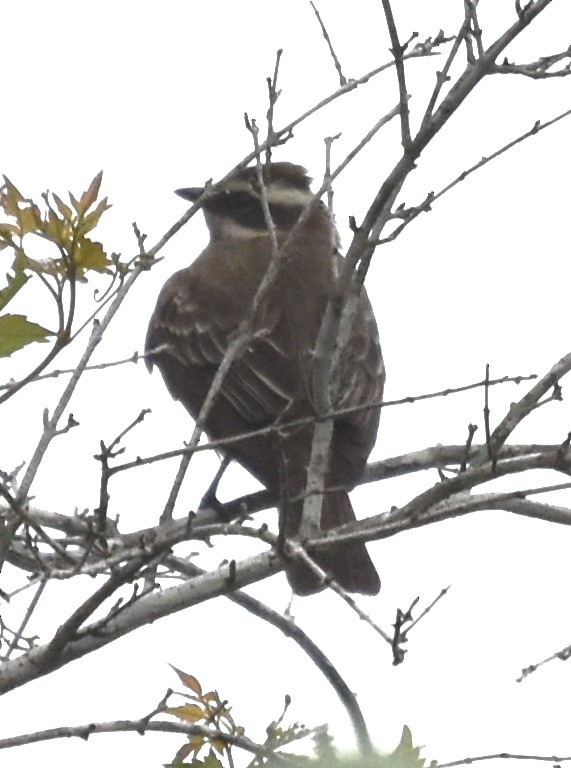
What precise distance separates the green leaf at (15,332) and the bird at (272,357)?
2.30m

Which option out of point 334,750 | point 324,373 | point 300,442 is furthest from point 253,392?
point 334,750

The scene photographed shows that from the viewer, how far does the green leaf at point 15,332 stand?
3.54m

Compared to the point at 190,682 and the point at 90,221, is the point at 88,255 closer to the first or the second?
the point at 90,221

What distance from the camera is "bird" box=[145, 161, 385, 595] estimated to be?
21.1 ft

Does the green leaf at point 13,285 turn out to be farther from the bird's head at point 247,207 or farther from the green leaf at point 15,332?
the bird's head at point 247,207

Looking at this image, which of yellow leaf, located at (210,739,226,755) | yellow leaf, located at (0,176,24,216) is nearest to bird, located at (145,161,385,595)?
yellow leaf, located at (210,739,226,755)

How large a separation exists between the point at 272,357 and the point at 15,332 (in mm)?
3453

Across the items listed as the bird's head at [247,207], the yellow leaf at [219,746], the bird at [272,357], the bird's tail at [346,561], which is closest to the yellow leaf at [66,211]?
the yellow leaf at [219,746]

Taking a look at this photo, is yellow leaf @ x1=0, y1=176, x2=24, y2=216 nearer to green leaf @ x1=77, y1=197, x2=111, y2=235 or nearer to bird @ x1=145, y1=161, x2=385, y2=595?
green leaf @ x1=77, y1=197, x2=111, y2=235

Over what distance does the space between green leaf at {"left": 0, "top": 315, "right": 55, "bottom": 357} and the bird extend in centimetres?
230

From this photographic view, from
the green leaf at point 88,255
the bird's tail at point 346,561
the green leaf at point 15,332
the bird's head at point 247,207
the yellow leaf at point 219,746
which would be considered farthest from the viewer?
the bird's head at point 247,207

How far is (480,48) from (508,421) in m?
1.23

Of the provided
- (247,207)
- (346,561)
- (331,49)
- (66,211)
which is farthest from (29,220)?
(247,207)

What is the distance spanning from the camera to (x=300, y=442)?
660 centimetres
